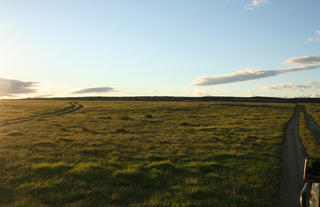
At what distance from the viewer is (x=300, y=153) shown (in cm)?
2031

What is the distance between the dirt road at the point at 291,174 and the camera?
10953mm

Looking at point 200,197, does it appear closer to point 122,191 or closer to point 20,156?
point 122,191

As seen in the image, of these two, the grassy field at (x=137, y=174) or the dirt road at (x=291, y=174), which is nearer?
the grassy field at (x=137, y=174)

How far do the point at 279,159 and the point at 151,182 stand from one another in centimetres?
1040

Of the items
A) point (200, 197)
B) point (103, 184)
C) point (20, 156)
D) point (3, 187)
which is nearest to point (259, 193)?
point (200, 197)

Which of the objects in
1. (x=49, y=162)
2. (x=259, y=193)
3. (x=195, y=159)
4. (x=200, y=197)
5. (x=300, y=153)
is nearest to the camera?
(x=200, y=197)

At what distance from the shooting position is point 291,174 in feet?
47.6

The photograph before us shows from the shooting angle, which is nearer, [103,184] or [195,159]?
[103,184]

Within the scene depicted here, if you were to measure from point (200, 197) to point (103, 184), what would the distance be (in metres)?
4.68

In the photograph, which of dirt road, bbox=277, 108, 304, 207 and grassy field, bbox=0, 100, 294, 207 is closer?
grassy field, bbox=0, 100, 294, 207

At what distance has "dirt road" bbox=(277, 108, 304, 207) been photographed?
11.0 meters

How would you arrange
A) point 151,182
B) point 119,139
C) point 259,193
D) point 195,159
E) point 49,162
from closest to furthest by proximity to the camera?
1. point 259,193
2. point 151,182
3. point 49,162
4. point 195,159
5. point 119,139

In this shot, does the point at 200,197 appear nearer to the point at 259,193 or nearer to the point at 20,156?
the point at 259,193

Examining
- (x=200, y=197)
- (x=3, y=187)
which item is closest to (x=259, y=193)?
(x=200, y=197)
